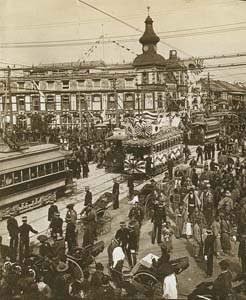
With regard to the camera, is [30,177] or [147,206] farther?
[30,177]

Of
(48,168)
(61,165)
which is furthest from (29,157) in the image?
(61,165)

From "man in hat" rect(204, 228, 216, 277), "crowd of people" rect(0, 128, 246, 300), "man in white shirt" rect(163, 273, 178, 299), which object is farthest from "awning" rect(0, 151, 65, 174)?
"man in white shirt" rect(163, 273, 178, 299)

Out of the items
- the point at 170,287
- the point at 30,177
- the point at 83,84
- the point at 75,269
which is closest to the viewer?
the point at 170,287

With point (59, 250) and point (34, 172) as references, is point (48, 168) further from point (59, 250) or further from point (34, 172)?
point (59, 250)

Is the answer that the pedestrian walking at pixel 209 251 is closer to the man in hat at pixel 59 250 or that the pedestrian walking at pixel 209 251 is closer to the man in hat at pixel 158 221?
the man in hat at pixel 158 221

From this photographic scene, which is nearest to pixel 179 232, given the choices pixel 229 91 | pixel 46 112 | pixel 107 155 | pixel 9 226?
pixel 9 226

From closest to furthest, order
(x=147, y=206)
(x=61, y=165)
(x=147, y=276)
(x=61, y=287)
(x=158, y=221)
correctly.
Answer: (x=61, y=287), (x=147, y=276), (x=158, y=221), (x=147, y=206), (x=61, y=165)

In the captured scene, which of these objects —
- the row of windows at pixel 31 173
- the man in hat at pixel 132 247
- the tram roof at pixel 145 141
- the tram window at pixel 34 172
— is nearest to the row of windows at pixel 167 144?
the tram roof at pixel 145 141
